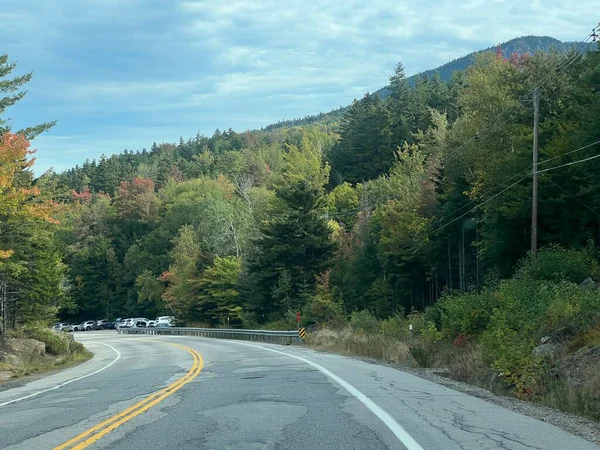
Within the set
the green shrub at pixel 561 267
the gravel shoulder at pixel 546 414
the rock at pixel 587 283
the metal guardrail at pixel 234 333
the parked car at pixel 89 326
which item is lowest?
the parked car at pixel 89 326

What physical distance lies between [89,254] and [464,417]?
113m

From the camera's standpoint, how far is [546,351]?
51.9ft

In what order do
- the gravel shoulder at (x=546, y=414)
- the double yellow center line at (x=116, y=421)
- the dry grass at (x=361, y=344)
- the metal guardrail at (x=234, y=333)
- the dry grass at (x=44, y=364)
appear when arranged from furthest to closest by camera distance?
the metal guardrail at (x=234, y=333), the dry grass at (x=361, y=344), the dry grass at (x=44, y=364), the gravel shoulder at (x=546, y=414), the double yellow center line at (x=116, y=421)

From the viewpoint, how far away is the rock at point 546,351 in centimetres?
1540

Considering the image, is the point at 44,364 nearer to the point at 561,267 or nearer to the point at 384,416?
the point at 561,267

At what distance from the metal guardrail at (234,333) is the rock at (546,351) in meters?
25.7

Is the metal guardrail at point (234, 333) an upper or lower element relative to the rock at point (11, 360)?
lower

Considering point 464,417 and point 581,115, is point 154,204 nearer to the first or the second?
point 581,115

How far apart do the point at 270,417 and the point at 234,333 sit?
44280 millimetres

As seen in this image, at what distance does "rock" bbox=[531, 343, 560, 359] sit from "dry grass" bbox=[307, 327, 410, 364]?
893cm

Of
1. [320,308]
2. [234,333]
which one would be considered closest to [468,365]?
[234,333]

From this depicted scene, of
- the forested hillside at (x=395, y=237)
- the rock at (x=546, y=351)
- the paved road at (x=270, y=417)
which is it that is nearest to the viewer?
the paved road at (x=270, y=417)

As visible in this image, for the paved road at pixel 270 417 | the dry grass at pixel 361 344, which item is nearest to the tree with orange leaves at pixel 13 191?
the paved road at pixel 270 417

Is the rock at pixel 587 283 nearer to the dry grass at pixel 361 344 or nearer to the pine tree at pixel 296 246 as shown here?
the dry grass at pixel 361 344
